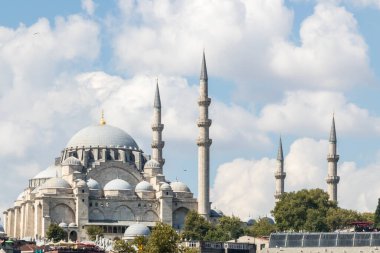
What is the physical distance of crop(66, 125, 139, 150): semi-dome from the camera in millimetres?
153500

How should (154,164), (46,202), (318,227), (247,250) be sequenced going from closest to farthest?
1. (247,250)
2. (318,227)
3. (46,202)
4. (154,164)

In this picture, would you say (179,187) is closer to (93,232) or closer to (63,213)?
(63,213)

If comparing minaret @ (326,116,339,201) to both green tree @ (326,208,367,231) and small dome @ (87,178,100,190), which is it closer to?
green tree @ (326,208,367,231)

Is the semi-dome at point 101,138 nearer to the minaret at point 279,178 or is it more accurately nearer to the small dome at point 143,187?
the small dome at point 143,187

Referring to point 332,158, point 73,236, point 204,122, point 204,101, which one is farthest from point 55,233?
point 332,158

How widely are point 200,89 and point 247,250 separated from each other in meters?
34.9

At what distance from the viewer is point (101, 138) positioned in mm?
153750

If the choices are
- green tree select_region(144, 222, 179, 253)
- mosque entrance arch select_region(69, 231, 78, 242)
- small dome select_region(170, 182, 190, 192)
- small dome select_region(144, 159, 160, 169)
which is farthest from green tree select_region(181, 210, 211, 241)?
green tree select_region(144, 222, 179, 253)

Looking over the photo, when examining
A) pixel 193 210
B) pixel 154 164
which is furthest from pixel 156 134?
pixel 193 210

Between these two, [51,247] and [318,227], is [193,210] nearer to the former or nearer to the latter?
[318,227]

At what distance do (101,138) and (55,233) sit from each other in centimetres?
2076

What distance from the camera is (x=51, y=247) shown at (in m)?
116

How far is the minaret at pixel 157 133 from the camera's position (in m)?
152

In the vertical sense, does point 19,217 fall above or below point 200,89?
below
